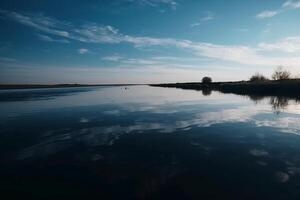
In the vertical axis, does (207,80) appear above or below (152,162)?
above

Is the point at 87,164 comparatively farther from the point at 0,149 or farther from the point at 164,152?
the point at 0,149

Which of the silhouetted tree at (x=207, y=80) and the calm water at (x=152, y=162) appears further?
the silhouetted tree at (x=207, y=80)

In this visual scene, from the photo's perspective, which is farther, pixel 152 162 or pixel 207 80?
pixel 207 80

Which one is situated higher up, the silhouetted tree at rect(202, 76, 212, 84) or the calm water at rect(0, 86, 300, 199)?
the silhouetted tree at rect(202, 76, 212, 84)

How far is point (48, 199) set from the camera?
6.64m

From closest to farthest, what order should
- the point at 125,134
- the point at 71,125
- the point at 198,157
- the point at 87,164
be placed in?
1. the point at 87,164
2. the point at 198,157
3. the point at 125,134
4. the point at 71,125

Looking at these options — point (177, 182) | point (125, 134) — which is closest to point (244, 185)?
point (177, 182)

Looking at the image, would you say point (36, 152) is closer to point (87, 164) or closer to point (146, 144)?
point (87, 164)

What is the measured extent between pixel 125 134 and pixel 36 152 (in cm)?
529

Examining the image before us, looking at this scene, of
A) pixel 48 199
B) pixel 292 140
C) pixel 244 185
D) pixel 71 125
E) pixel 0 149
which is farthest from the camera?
pixel 71 125

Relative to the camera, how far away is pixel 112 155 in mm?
10562

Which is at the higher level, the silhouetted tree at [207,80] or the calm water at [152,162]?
the silhouetted tree at [207,80]

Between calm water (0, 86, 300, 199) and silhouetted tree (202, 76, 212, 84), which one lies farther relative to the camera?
silhouetted tree (202, 76, 212, 84)

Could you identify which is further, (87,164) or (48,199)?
(87,164)
